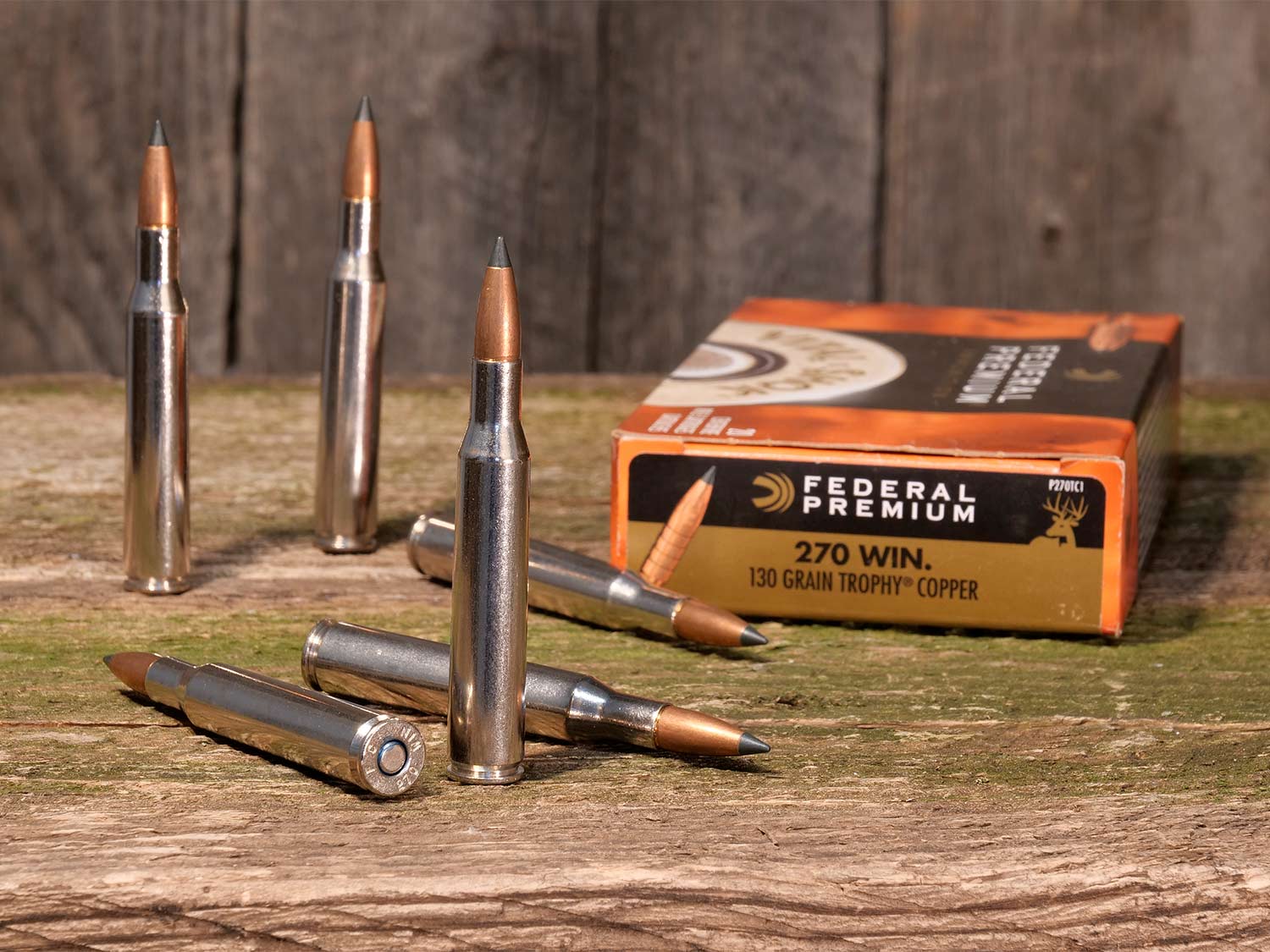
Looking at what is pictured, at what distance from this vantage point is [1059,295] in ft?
7.27

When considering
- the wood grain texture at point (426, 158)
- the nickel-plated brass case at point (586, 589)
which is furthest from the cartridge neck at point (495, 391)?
the wood grain texture at point (426, 158)

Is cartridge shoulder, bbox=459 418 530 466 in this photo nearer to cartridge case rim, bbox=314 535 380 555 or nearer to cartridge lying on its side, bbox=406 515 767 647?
cartridge lying on its side, bbox=406 515 767 647

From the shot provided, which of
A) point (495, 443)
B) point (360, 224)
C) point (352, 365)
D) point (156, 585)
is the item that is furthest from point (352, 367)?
point (495, 443)

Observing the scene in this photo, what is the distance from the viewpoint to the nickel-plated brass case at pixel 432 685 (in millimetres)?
955

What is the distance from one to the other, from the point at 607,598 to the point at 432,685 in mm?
228

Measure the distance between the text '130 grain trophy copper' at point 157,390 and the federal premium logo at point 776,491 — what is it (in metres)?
0.41

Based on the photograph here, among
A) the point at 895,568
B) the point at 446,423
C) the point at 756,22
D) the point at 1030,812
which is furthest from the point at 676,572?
the point at 756,22

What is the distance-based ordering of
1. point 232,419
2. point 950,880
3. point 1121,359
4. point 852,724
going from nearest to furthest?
point 950,880
point 852,724
point 1121,359
point 232,419

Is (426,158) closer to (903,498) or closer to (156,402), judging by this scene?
(156,402)

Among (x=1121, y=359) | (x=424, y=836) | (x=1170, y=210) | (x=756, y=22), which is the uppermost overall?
(x=756, y=22)

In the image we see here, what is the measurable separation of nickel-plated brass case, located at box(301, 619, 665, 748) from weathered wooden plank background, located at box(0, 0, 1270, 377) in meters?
1.20

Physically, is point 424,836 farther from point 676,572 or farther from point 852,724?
point 676,572

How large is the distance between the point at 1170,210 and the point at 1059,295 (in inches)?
6.7

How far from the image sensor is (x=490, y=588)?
2.98 feet
